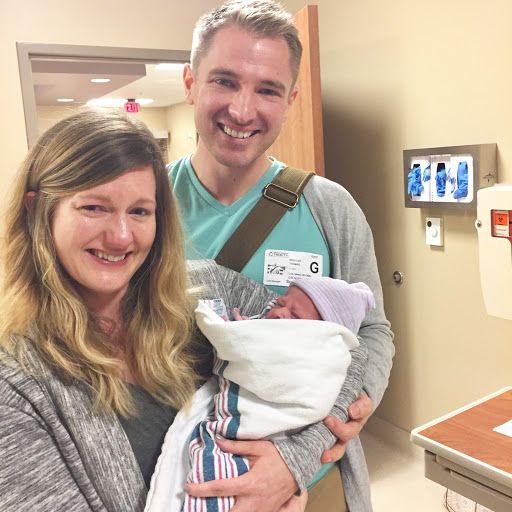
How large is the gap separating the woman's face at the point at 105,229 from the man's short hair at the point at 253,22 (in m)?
0.44

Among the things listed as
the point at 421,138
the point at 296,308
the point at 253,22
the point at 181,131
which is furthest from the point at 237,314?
the point at 181,131

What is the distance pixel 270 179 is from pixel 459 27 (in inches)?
53.2

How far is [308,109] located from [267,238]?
1255mm

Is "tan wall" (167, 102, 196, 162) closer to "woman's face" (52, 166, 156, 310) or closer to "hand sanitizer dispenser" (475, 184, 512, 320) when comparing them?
"hand sanitizer dispenser" (475, 184, 512, 320)

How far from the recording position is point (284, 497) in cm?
87

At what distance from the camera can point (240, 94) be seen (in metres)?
1.15

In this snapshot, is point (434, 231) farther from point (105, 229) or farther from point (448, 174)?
point (105, 229)

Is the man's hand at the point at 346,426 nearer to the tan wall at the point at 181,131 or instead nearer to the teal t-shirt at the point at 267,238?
the teal t-shirt at the point at 267,238

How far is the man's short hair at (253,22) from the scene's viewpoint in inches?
44.1

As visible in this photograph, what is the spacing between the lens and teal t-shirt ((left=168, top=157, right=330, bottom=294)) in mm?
1171

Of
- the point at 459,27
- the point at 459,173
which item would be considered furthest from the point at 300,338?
the point at 459,27

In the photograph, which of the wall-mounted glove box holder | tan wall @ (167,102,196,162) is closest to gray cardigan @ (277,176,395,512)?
the wall-mounted glove box holder

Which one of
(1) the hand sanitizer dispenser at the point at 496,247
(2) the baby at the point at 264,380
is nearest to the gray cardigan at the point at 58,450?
(2) the baby at the point at 264,380

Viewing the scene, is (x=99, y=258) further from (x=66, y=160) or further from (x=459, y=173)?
(x=459, y=173)
